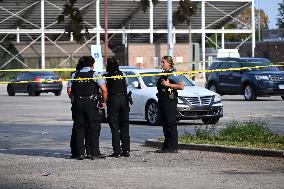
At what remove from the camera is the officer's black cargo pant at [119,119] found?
669 inches

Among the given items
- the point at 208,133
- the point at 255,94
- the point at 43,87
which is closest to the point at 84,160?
the point at 208,133

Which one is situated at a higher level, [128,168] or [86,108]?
[86,108]

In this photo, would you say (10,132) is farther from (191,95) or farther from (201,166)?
(201,166)

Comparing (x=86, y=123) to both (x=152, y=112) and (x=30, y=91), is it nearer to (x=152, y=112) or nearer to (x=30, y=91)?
(x=152, y=112)

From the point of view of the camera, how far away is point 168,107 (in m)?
17.4

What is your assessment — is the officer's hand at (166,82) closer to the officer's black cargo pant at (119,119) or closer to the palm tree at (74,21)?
the officer's black cargo pant at (119,119)

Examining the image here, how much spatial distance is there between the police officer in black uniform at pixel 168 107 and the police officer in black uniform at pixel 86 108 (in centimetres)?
134

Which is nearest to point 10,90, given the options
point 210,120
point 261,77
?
point 261,77

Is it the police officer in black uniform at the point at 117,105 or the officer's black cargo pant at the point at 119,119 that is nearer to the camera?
the officer's black cargo pant at the point at 119,119

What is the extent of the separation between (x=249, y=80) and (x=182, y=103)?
565 inches

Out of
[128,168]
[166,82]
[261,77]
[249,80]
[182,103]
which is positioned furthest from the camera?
[249,80]

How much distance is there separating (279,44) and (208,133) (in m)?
67.1

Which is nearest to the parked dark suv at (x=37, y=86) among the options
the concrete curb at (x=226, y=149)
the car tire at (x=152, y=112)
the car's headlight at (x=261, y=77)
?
the car's headlight at (x=261, y=77)

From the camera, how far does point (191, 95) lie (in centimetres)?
2570
